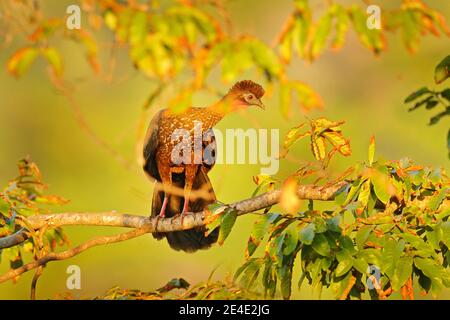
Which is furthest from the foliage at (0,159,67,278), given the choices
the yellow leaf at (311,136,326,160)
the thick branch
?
the yellow leaf at (311,136,326,160)

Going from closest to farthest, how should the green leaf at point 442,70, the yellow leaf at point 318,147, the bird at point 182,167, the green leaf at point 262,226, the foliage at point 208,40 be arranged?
1. the foliage at point 208,40
2. the green leaf at point 442,70
3. the green leaf at point 262,226
4. the yellow leaf at point 318,147
5. the bird at point 182,167

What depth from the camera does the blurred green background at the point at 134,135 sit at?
651 centimetres

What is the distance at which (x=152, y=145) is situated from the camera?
14.6ft

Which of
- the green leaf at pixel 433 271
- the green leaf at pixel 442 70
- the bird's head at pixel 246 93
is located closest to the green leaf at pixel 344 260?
the green leaf at pixel 433 271

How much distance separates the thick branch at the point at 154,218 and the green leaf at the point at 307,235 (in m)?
0.49

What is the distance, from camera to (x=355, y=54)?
7883 mm

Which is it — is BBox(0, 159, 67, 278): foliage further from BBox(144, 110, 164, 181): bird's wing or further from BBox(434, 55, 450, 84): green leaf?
BBox(434, 55, 450, 84): green leaf

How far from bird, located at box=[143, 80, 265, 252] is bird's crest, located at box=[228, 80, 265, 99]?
285 mm

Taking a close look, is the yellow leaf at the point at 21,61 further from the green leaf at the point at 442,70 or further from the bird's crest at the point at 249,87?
the bird's crest at the point at 249,87

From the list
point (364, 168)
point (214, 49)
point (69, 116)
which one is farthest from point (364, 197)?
point (69, 116)

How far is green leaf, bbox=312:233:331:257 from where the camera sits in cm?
278

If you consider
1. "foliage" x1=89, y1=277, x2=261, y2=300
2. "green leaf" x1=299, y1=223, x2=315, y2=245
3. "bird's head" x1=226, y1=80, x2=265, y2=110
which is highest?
"bird's head" x1=226, y1=80, x2=265, y2=110

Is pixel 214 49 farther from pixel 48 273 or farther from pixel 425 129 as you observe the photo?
pixel 425 129

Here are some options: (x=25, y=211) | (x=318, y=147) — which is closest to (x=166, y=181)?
(x=25, y=211)
